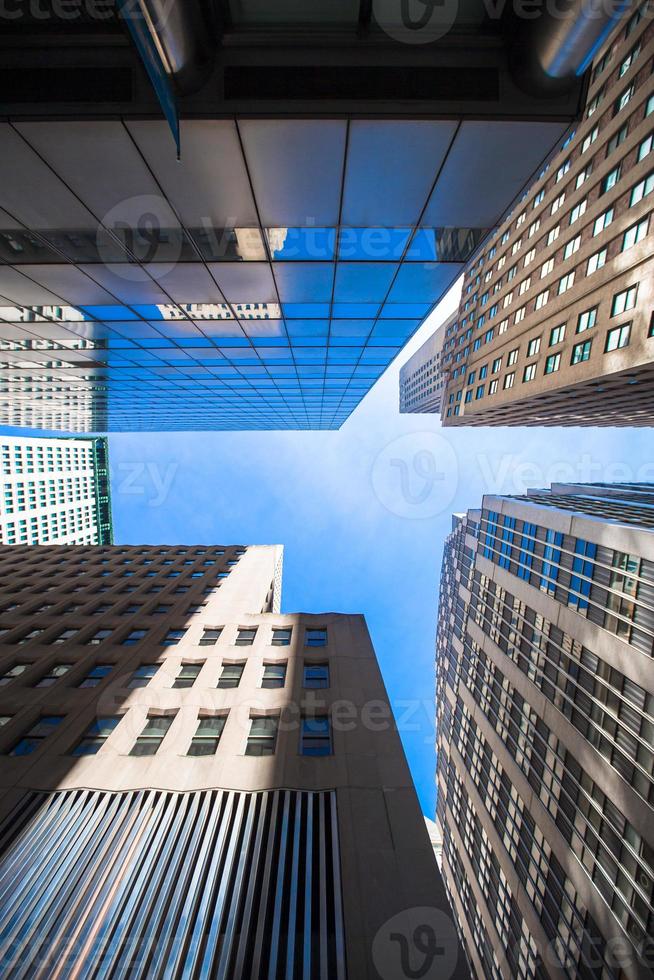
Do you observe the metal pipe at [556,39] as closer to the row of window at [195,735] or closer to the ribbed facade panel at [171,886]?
the ribbed facade panel at [171,886]

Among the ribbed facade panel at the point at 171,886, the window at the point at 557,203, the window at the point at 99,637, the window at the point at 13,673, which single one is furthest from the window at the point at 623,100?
the window at the point at 13,673

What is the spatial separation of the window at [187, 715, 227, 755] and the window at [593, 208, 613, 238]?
135 ft

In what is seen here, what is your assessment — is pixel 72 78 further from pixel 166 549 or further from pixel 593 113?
pixel 166 549

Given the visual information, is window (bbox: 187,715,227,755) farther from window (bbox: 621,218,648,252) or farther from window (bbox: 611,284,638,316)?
window (bbox: 621,218,648,252)

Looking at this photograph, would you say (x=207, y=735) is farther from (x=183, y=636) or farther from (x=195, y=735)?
(x=183, y=636)

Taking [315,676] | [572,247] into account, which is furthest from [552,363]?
[315,676]

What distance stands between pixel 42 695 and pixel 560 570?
38650 mm

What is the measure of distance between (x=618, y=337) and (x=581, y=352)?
3654 mm

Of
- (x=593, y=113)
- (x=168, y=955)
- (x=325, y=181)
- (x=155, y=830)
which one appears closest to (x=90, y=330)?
(x=325, y=181)

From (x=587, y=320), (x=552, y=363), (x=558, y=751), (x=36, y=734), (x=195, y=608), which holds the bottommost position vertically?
(x=558, y=751)

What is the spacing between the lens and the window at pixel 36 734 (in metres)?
15.6

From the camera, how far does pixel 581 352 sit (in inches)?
1162

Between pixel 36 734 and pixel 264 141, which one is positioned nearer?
pixel 264 141

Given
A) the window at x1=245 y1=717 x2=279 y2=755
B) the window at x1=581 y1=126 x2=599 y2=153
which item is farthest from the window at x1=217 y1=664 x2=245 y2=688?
the window at x1=581 y1=126 x2=599 y2=153
